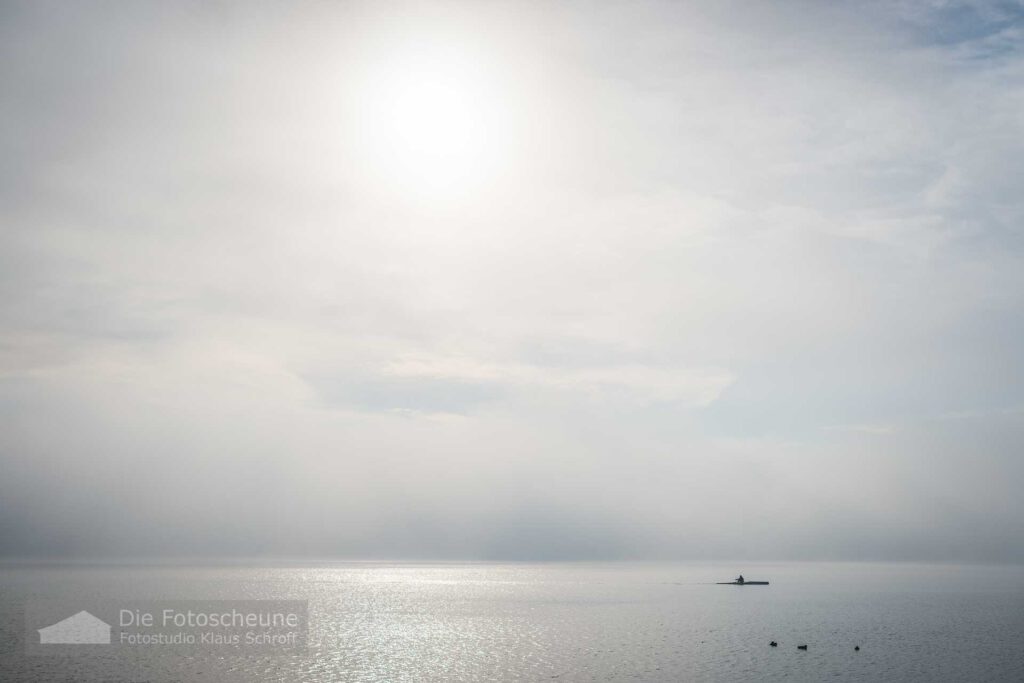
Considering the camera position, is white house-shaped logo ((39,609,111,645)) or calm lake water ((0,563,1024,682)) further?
white house-shaped logo ((39,609,111,645))

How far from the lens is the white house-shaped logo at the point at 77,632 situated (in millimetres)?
112812

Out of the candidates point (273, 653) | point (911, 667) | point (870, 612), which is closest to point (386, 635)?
point (273, 653)

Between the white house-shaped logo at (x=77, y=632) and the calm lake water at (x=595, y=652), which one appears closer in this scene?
the calm lake water at (x=595, y=652)

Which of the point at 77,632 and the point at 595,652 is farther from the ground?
the point at 595,652

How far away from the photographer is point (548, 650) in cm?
11294

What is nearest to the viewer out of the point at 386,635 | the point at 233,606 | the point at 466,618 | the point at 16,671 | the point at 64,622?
the point at 16,671

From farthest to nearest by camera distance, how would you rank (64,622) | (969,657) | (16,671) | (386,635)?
Answer: 1. (64,622)
2. (386,635)
3. (969,657)
4. (16,671)

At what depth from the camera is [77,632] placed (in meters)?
125

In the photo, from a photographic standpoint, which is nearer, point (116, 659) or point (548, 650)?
point (116, 659)

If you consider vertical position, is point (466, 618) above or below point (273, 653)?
below

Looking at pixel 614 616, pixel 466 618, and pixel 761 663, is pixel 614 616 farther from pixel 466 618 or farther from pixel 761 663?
pixel 761 663

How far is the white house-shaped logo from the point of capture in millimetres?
112812

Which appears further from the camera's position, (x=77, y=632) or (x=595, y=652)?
(x=77, y=632)

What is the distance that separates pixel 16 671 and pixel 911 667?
109022 mm
